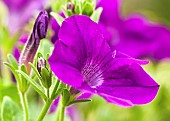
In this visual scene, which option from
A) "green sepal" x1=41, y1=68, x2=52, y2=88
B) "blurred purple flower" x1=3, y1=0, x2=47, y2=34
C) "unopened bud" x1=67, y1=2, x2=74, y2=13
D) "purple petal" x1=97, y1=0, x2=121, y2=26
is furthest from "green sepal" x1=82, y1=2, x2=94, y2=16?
"purple petal" x1=97, y1=0, x2=121, y2=26

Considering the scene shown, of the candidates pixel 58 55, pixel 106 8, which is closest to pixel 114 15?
pixel 106 8

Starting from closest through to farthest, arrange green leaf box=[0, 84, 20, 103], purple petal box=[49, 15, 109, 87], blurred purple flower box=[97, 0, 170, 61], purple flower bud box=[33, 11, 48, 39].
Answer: purple petal box=[49, 15, 109, 87] → purple flower bud box=[33, 11, 48, 39] → green leaf box=[0, 84, 20, 103] → blurred purple flower box=[97, 0, 170, 61]

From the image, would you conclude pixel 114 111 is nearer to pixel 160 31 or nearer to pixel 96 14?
pixel 160 31

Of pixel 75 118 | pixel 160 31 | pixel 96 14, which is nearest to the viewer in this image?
pixel 96 14

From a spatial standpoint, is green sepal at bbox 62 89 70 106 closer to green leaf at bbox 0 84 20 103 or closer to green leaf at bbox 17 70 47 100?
green leaf at bbox 17 70 47 100

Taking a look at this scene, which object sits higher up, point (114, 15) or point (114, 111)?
point (114, 15)

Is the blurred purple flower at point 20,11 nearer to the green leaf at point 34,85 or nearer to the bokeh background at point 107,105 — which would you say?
the bokeh background at point 107,105

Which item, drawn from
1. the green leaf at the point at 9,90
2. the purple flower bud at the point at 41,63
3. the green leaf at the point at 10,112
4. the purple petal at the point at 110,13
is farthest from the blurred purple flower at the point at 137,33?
the purple flower bud at the point at 41,63
